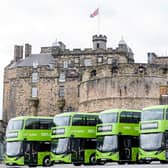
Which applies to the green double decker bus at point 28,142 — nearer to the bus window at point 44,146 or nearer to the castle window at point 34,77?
the bus window at point 44,146

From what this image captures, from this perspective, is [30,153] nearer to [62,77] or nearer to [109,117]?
[109,117]

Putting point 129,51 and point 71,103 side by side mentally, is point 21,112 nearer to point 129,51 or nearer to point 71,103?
point 71,103

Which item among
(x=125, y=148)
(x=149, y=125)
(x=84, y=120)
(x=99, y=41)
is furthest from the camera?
(x=99, y=41)

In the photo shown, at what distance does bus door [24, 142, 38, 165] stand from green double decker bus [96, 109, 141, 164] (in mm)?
3966

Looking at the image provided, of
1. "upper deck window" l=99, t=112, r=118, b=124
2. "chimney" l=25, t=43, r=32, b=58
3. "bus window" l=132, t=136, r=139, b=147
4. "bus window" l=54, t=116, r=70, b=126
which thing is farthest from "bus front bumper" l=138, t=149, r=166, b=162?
"chimney" l=25, t=43, r=32, b=58

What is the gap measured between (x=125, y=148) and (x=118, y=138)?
2.34 feet

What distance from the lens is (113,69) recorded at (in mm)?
55938

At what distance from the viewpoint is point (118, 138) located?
98.4ft

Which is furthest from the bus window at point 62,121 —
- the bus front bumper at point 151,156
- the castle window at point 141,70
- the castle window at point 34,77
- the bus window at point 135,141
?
the castle window at point 34,77

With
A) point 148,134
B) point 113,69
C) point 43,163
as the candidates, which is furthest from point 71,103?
point 148,134

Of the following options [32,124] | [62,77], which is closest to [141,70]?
[62,77]

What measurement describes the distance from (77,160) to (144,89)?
80.8 feet

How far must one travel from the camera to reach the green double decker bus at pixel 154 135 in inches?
1080

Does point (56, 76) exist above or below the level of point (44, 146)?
above
